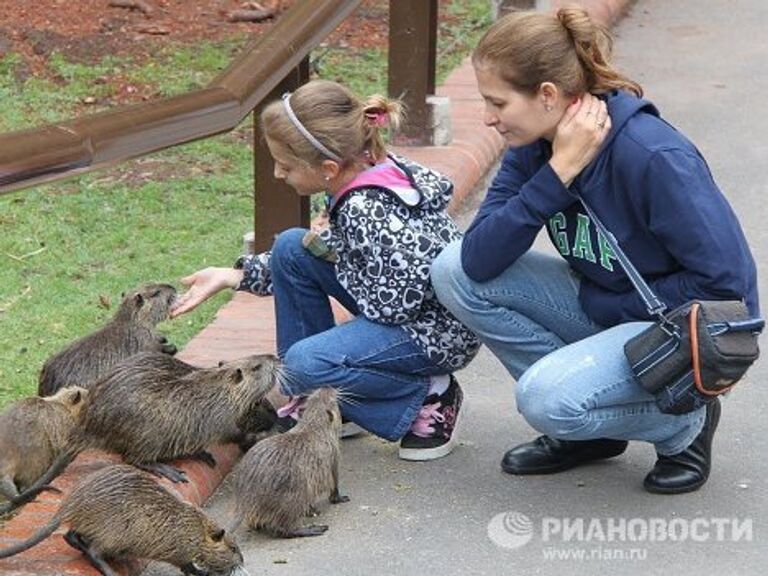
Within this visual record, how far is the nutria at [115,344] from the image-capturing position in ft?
15.6

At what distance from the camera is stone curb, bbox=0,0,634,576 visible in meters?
3.99

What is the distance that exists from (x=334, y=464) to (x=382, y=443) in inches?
20.7

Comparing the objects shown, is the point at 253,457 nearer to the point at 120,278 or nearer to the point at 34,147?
the point at 34,147

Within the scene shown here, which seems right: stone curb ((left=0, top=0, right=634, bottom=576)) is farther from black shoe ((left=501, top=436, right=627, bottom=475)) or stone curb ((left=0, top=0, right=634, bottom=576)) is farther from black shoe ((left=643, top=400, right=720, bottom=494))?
black shoe ((left=643, top=400, right=720, bottom=494))

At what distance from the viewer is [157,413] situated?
14.6 feet

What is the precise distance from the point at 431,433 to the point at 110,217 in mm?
2590

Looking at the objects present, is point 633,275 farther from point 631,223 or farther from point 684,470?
point 684,470

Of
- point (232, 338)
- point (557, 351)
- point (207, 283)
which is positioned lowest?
point (232, 338)

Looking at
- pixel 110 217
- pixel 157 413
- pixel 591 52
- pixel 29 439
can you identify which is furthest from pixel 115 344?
pixel 110 217

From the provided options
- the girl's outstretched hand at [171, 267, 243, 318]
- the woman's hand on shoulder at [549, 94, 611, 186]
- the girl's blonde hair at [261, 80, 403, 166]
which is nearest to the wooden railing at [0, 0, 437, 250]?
the girl's blonde hair at [261, 80, 403, 166]

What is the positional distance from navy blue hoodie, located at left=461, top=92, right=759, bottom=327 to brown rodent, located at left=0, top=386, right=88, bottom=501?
44.6 inches

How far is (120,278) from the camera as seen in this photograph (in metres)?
6.27

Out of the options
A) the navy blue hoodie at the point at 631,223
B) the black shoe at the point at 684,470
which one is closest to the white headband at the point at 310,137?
the navy blue hoodie at the point at 631,223

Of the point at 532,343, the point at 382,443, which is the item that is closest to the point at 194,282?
the point at 382,443
